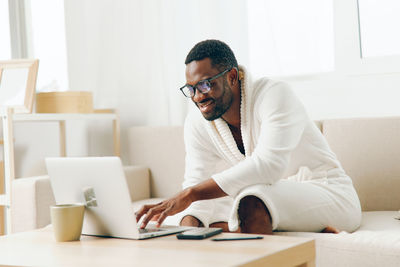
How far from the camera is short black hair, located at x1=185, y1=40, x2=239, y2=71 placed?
2055mm

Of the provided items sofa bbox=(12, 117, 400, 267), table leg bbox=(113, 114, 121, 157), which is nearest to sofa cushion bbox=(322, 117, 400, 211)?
sofa bbox=(12, 117, 400, 267)

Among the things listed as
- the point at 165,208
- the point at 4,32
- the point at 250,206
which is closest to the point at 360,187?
the point at 250,206

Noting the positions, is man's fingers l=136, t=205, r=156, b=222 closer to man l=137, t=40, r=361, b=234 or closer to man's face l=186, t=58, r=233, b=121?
man l=137, t=40, r=361, b=234

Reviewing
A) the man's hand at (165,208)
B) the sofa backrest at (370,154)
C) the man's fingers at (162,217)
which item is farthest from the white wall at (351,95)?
the man's fingers at (162,217)

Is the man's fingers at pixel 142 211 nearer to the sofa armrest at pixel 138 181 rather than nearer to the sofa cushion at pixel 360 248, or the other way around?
the sofa cushion at pixel 360 248

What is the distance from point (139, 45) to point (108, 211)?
2015 mm

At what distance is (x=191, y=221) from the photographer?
6.66ft

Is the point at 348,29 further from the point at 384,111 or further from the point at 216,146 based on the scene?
the point at 216,146

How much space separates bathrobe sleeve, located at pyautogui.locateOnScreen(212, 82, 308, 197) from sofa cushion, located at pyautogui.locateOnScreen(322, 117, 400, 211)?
1.38 feet

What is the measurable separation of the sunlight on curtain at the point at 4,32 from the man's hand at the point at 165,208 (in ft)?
7.91

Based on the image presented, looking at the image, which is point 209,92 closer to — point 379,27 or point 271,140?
point 271,140

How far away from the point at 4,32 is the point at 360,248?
2.89m

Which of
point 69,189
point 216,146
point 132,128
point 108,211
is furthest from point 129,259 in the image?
point 132,128

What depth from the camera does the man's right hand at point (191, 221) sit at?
2025 mm
